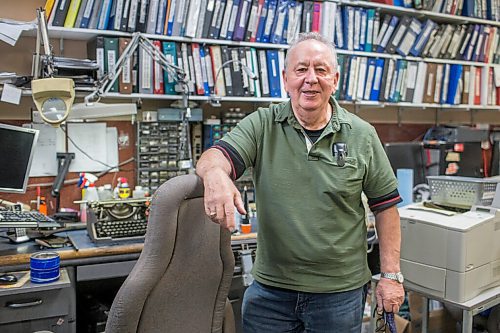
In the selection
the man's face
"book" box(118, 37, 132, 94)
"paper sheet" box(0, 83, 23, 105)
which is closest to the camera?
the man's face

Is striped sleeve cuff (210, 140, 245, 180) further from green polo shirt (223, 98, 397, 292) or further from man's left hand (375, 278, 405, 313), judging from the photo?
man's left hand (375, 278, 405, 313)

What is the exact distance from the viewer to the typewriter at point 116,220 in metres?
2.11

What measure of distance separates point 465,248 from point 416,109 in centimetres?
181

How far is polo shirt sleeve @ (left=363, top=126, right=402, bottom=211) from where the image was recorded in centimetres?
154

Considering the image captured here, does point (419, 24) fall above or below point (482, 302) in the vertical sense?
above

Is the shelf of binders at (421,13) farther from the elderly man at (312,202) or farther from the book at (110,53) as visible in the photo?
the elderly man at (312,202)

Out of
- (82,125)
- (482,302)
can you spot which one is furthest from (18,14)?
(482,302)

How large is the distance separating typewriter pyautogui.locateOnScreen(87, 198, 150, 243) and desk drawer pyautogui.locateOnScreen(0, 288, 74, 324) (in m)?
0.29

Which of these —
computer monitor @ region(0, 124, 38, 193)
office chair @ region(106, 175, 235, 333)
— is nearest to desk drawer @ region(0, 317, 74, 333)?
computer monitor @ region(0, 124, 38, 193)

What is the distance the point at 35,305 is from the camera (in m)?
1.81

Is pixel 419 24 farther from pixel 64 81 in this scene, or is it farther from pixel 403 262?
pixel 64 81

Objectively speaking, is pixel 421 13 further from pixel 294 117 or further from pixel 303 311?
pixel 303 311

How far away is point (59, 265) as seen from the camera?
6.03 ft

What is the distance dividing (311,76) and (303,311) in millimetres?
723
